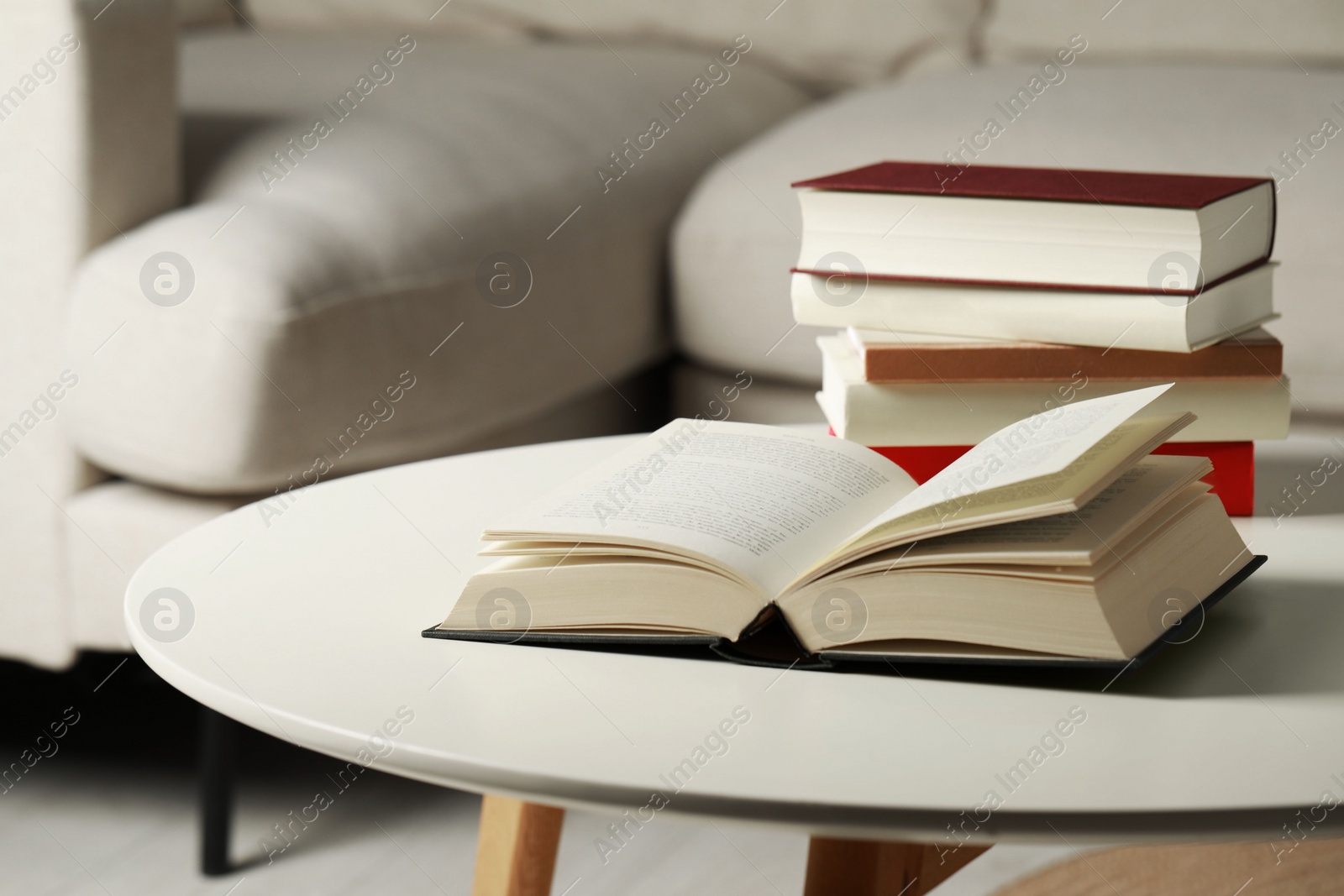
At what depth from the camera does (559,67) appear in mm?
1692

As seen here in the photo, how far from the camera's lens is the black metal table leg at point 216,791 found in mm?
1099

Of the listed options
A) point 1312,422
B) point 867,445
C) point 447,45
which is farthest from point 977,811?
point 447,45

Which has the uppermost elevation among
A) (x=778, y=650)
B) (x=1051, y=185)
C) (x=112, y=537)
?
(x=1051, y=185)

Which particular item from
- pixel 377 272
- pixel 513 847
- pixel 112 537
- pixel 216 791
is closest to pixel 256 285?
pixel 377 272

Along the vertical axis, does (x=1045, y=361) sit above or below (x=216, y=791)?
above

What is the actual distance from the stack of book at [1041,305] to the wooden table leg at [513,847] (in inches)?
10.3

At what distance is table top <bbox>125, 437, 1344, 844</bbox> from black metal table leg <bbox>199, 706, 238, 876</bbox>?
52 centimetres

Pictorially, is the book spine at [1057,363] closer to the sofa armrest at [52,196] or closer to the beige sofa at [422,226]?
the beige sofa at [422,226]

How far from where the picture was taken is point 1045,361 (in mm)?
690

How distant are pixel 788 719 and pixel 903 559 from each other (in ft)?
0.23

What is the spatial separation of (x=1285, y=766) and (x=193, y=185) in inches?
43.4

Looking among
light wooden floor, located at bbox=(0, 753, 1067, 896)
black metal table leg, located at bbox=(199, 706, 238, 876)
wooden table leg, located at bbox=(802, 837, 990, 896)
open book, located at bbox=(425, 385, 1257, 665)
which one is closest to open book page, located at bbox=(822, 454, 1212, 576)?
open book, located at bbox=(425, 385, 1257, 665)

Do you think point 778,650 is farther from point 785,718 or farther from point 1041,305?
point 1041,305

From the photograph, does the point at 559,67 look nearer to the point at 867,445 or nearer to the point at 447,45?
the point at 447,45
